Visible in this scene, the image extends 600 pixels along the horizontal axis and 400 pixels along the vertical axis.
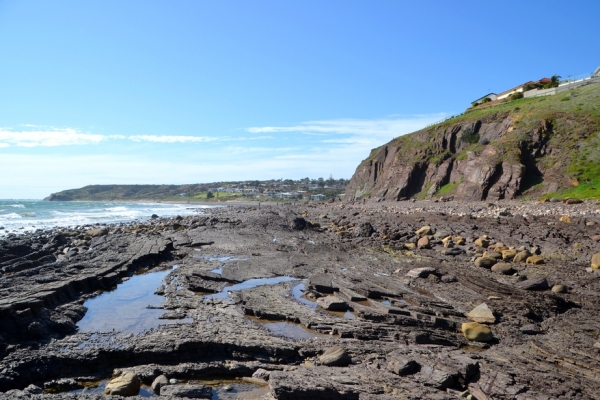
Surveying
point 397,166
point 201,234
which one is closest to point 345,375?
point 201,234

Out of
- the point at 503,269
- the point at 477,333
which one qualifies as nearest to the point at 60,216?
the point at 503,269

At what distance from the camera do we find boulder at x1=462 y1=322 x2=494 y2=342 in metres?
8.74

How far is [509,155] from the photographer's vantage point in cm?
3959

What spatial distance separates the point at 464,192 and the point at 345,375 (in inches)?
1548

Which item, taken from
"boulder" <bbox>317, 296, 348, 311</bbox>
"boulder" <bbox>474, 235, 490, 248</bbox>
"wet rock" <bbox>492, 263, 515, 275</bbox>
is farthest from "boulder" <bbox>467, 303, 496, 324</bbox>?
"boulder" <bbox>474, 235, 490, 248</bbox>

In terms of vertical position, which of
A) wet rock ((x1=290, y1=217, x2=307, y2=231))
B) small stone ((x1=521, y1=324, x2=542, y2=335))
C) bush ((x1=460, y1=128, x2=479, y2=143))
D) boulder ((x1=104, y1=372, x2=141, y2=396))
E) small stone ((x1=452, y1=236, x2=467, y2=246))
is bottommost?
small stone ((x1=521, y1=324, x2=542, y2=335))

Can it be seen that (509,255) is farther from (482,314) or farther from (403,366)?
(403,366)

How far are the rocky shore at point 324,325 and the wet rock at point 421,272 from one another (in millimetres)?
122

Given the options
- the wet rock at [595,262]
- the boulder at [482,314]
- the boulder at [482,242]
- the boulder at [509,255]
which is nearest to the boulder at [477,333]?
the boulder at [482,314]

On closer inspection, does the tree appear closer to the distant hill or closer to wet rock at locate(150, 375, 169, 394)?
wet rock at locate(150, 375, 169, 394)

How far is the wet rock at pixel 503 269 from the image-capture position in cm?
1466

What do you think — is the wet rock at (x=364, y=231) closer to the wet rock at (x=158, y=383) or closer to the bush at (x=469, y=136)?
the wet rock at (x=158, y=383)

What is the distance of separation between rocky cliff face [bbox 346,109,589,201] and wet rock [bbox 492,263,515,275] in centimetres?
2385

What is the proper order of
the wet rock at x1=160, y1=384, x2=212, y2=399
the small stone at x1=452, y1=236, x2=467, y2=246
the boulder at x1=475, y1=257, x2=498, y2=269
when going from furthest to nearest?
the small stone at x1=452, y1=236, x2=467, y2=246
the boulder at x1=475, y1=257, x2=498, y2=269
the wet rock at x1=160, y1=384, x2=212, y2=399
